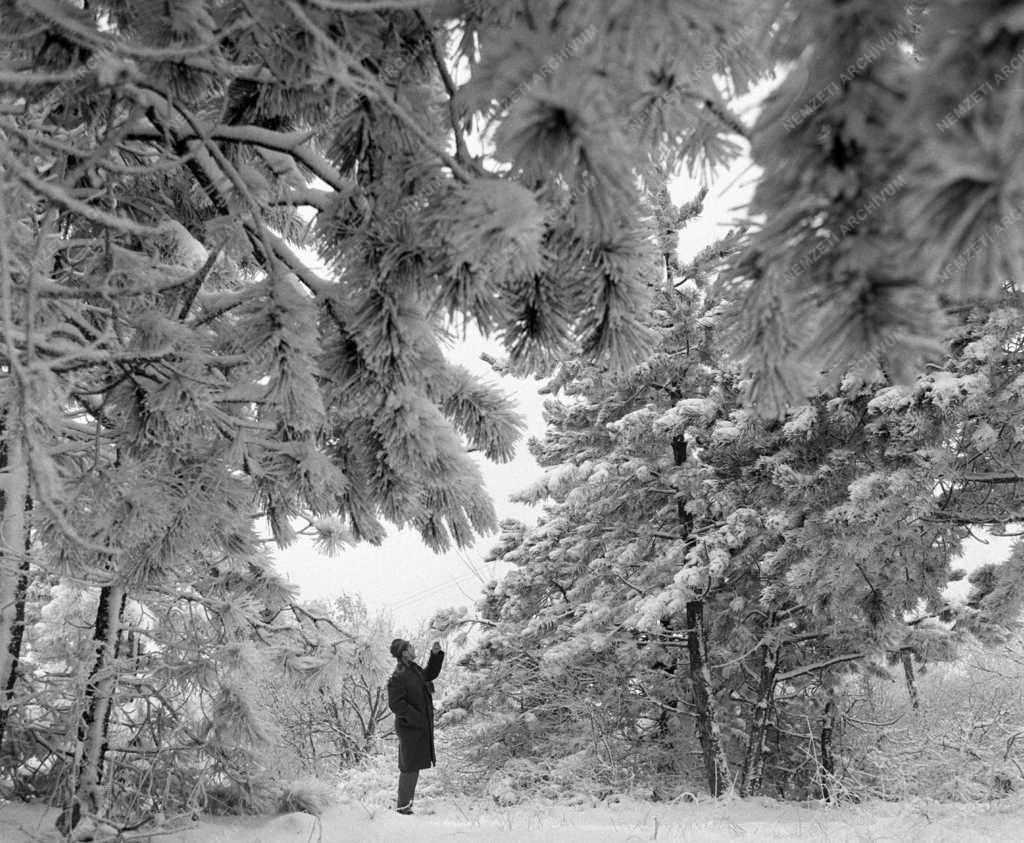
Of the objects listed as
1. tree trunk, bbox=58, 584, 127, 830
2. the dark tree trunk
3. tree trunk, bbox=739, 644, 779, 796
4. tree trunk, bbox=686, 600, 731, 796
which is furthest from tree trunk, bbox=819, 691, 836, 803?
the dark tree trunk

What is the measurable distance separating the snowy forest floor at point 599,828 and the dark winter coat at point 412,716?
86 centimetres

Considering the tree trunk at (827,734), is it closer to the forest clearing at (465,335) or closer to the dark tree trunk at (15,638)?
the forest clearing at (465,335)

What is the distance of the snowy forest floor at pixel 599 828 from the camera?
3.88m

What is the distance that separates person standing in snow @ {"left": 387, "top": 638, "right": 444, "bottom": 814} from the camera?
21.2 ft

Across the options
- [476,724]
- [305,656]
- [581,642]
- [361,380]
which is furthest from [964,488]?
[476,724]

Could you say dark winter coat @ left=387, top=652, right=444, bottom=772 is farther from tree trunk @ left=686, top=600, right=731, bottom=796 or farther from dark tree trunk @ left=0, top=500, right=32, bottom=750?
tree trunk @ left=686, top=600, right=731, bottom=796

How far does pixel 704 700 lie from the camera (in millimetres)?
8031

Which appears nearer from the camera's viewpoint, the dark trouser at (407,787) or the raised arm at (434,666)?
the dark trouser at (407,787)

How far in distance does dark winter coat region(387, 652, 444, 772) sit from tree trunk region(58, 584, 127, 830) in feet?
7.94

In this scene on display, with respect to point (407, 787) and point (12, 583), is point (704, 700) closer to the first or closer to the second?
point (407, 787)


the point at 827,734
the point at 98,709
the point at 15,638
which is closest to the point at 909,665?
the point at 827,734

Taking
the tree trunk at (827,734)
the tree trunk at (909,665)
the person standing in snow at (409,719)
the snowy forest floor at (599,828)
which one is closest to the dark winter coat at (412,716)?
the person standing in snow at (409,719)

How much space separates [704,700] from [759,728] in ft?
2.37

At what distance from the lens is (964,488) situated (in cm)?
644
